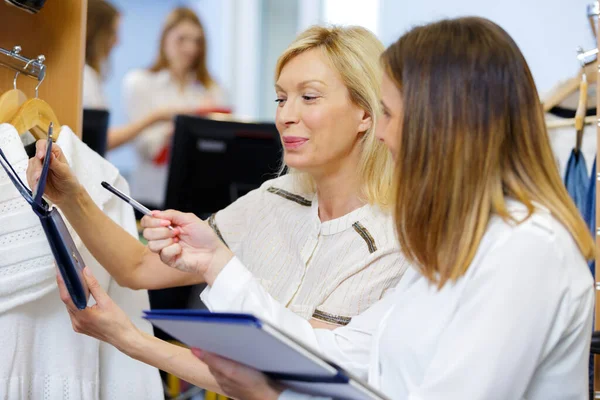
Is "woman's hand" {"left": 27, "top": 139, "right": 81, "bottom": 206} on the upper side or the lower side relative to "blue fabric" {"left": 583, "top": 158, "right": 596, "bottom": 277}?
upper

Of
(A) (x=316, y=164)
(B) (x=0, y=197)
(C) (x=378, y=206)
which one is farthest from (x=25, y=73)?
(C) (x=378, y=206)

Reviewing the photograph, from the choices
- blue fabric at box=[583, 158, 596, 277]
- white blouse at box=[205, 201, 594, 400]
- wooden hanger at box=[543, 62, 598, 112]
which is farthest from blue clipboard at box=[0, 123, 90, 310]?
wooden hanger at box=[543, 62, 598, 112]

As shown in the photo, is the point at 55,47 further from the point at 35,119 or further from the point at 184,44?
the point at 184,44

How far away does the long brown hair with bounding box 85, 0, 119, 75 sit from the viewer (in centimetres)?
352

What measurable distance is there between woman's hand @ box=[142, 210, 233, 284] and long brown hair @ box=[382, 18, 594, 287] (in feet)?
1.34

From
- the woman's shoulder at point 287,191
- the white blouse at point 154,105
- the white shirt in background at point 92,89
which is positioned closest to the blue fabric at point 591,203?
the woman's shoulder at point 287,191

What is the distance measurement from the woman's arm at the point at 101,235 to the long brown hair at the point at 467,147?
64cm

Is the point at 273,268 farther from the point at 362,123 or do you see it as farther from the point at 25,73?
the point at 25,73

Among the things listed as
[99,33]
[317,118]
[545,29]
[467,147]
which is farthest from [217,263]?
[545,29]

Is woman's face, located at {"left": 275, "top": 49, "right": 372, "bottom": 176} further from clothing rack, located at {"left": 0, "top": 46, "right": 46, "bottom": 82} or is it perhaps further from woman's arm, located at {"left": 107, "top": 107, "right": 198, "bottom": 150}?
woman's arm, located at {"left": 107, "top": 107, "right": 198, "bottom": 150}

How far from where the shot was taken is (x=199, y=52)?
420 cm

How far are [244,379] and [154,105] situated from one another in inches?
133

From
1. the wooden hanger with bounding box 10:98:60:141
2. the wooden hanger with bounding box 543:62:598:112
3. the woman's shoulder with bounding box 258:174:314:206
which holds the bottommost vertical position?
the woman's shoulder with bounding box 258:174:314:206

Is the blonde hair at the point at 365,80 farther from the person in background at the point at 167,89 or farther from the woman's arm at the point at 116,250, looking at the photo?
the person in background at the point at 167,89
